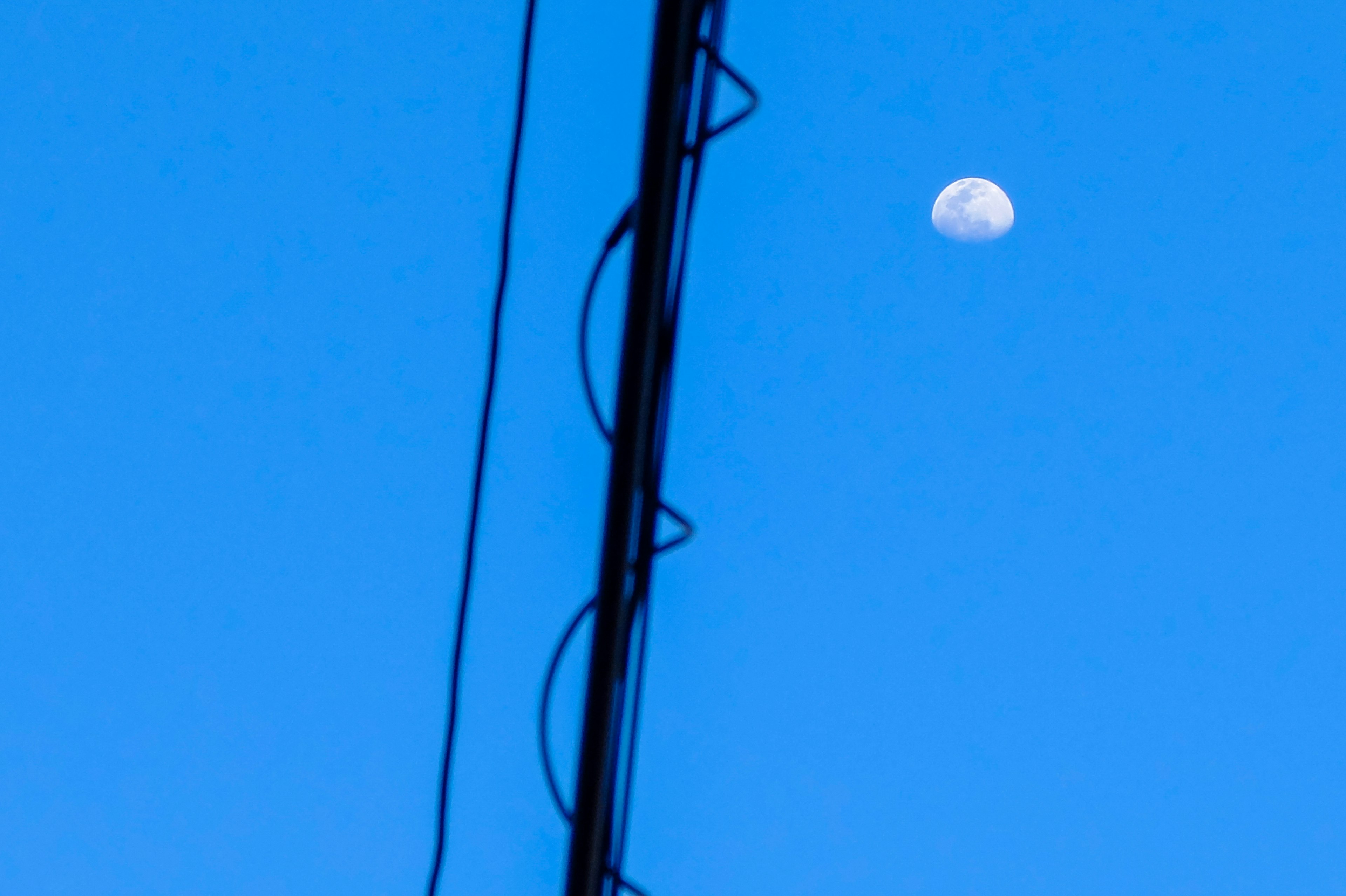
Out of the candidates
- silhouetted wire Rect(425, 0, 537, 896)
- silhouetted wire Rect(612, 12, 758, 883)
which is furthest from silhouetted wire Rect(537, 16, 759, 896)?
silhouetted wire Rect(425, 0, 537, 896)

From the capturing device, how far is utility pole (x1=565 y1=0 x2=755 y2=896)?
71cm

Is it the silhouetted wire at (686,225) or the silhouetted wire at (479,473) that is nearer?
the silhouetted wire at (686,225)

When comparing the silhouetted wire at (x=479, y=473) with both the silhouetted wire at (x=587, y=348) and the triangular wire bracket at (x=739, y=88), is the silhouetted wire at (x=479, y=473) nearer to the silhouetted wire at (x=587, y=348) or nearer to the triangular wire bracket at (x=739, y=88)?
the silhouetted wire at (x=587, y=348)

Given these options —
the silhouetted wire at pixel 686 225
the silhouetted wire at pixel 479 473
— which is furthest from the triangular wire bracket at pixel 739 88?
the silhouetted wire at pixel 479 473

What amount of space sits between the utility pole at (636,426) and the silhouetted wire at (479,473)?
0.31 m

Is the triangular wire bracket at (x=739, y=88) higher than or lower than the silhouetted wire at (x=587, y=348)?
higher

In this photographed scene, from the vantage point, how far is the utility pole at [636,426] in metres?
0.71

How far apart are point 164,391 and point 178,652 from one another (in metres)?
0.33

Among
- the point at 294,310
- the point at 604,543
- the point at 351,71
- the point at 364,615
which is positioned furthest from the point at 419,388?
the point at 604,543

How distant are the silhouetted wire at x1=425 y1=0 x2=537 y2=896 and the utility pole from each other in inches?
12.3

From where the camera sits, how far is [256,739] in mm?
1431

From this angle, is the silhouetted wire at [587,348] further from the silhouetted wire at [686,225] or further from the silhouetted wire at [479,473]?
the silhouetted wire at [479,473]

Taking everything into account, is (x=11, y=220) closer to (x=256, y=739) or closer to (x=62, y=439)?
(x=62, y=439)

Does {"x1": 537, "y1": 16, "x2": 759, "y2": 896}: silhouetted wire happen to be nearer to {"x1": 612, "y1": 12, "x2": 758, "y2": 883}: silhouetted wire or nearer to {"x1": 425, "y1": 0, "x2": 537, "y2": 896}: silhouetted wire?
{"x1": 612, "y1": 12, "x2": 758, "y2": 883}: silhouetted wire
